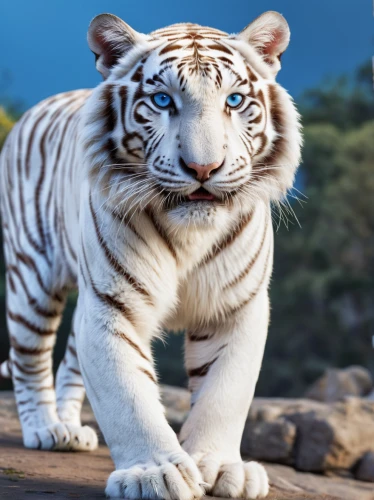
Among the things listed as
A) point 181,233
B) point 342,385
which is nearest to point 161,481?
point 181,233

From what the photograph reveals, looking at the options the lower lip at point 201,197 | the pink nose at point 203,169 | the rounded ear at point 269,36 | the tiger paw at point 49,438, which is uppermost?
the rounded ear at point 269,36

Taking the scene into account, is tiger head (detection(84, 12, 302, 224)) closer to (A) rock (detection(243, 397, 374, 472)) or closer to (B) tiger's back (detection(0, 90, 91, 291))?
(B) tiger's back (detection(0, 90, 91, 291))

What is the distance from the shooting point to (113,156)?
2107mm

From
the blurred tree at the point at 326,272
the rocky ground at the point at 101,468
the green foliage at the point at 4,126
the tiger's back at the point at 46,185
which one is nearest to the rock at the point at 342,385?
the rocky ground at the point at 101,468

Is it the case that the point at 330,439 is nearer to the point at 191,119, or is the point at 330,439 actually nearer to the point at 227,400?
the point at 227,400

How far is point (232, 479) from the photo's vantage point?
1.98 meters

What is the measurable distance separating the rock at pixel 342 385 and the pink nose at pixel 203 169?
489cm

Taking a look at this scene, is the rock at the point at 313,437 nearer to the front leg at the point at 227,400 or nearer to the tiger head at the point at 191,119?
the front leg at the point at 227,400

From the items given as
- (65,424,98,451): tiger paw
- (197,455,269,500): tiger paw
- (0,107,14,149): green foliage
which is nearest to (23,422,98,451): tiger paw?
(65,424,98,451): tiger paw

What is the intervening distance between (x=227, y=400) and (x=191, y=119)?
2.24ft

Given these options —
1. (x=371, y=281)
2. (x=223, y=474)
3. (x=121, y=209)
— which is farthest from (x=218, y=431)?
(x=371, y=281)

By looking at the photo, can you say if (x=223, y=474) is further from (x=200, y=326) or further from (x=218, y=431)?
(x=200, y=326)

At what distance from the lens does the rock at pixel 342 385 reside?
21.7 ft

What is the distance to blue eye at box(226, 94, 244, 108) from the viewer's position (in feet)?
6.63
